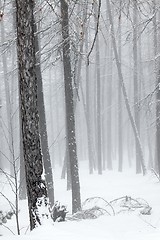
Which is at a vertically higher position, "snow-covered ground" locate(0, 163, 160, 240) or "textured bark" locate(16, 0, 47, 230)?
"textured bark" locate(16, 0, 47, 230)

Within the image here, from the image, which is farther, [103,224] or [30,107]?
[103,224]

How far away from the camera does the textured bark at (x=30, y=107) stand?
→ 5300 mm

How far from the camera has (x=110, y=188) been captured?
1998cm

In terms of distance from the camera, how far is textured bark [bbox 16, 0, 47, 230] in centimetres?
530

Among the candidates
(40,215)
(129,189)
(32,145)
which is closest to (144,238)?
(40,215)

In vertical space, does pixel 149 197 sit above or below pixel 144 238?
below

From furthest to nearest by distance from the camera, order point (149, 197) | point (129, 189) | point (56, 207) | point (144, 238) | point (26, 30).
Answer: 1. point (129, 189)
2. point (149, 197)
3. point (56, 207)
4. point (144, 238)
5. point (26, 30)

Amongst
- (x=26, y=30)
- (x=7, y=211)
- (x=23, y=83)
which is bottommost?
(x=7, y=211)

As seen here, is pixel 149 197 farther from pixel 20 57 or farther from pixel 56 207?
pixel 20 57

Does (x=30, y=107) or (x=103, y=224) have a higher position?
(x=30, y=107)

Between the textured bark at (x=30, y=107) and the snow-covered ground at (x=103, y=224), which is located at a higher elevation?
the textured bark at (x=30, y=107)

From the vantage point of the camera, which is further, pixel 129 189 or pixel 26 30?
pixel 129 189

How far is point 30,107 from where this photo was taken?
5422 millimetres

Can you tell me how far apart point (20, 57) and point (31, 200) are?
2106mm
